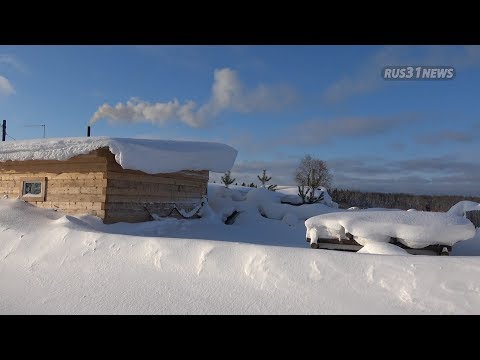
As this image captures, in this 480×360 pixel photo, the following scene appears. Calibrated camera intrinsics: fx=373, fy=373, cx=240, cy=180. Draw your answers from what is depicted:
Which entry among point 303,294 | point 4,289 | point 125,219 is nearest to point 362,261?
point 303,294

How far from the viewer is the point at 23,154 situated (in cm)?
1131

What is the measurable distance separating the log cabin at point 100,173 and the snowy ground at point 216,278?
2361 millimetres

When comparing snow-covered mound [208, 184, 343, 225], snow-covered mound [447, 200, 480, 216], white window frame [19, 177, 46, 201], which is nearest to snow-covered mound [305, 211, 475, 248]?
snow-covered mound [447, 200, 480, 216]

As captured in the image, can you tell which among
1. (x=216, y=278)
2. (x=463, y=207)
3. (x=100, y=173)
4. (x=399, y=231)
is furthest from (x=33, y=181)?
(x=463, y=207)

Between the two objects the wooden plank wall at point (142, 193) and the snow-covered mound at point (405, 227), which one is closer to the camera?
the snow-covered mound at point (405, 227)

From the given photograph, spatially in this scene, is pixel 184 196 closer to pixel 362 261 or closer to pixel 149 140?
pixel 149 140

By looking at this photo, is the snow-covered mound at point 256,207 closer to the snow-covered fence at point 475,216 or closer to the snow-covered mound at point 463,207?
the snow-covered fence at point 475,216

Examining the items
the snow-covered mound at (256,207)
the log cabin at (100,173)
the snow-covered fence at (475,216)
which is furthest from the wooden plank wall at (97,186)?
the snow-covered fence at (475,216)

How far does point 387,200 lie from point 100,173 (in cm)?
2719

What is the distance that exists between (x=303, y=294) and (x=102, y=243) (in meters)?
4.38

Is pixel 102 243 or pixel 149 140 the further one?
pixel 149 140

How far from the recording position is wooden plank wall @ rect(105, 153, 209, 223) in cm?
1059

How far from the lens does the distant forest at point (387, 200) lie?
3038cm

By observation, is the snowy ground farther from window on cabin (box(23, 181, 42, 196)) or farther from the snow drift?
window on cabin (box(23, 181, 42, 196))
